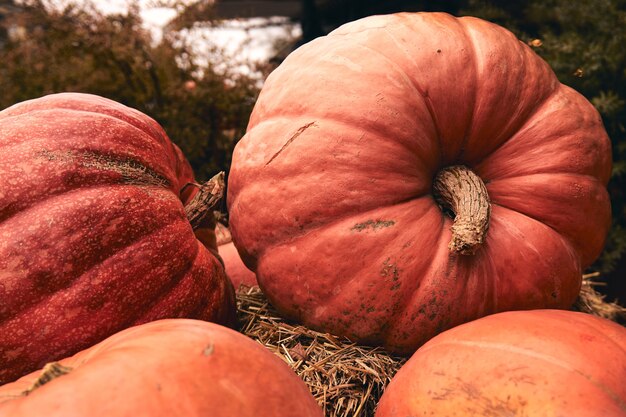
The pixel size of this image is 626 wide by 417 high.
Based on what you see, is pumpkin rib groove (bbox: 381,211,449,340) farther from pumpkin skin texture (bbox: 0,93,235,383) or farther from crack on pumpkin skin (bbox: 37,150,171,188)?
crack on pumpkin skin (bbox: 37,150,171,188)

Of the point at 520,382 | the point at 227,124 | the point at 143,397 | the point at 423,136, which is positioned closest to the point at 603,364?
the point at 520,382

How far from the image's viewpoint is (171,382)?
0.83m

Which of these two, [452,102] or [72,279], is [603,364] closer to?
[452,102]

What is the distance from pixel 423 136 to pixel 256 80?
166 cm

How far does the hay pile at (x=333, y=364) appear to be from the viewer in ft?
4.36

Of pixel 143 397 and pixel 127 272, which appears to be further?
pixel 127 272

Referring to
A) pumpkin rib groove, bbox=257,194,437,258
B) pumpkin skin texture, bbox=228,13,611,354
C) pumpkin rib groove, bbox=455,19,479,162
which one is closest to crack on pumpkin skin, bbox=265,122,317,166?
pumpkin skin texture, bbox=228,13,611,354

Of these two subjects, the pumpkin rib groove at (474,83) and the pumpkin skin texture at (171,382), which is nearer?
the pumpkin skin texture at (171,382)

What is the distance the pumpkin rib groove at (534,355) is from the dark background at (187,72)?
1873mm

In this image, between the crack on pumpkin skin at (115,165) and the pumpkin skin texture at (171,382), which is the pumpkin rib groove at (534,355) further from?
the crack on pumpkin skin at (115,165)

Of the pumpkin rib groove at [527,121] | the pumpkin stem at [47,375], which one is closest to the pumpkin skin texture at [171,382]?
the pumpkin stem at [47,375]

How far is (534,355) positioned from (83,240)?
104 cm

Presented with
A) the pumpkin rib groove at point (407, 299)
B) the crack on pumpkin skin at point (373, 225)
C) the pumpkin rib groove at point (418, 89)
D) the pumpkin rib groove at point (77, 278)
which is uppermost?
the pumpkin rib groove at point (418, 89)

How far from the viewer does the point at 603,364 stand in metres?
1.03
